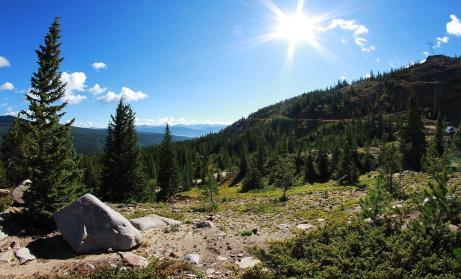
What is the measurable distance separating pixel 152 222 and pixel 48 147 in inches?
343

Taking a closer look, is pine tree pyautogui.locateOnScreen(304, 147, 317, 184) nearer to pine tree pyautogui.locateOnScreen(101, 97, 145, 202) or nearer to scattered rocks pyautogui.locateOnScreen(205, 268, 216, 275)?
pine tree pyautogui.locateOnScreen(101, 97, 145, 202)

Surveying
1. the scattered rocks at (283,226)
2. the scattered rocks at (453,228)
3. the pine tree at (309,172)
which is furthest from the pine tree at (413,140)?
the scattered rocks at (453,228)

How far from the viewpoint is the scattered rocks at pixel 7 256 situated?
1596cm

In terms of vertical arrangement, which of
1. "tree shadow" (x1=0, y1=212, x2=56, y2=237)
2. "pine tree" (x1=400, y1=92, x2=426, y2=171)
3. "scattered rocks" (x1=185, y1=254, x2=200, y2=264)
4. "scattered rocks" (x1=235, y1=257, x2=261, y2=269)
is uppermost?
"pine tree" (x1=400, y1=92, x2=426, y2=171)

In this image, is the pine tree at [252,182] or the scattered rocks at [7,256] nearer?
the scattered rocks at [7,256]

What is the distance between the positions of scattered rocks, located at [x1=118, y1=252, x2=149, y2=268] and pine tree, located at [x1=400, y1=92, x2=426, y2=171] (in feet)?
209

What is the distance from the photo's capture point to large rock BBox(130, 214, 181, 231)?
867 inches

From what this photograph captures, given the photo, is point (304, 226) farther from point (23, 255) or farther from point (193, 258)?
point (23, 255)

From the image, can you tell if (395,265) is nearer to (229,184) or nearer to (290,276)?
(290,276)

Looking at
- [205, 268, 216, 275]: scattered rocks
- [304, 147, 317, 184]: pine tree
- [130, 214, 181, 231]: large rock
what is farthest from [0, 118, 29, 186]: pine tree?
[304, 147, 317, 184]: pine tree

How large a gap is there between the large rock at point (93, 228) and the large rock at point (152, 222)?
11.3ft

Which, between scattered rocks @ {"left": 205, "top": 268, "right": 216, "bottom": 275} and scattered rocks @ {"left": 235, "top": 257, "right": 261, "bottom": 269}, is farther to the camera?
scattered rocks @ {"left": 235, "top": 257, "right": 261, "bottom": 269}

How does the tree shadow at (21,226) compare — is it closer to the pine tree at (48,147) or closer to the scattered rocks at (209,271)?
the pine tree at (48,147)

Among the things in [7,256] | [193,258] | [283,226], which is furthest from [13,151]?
[193,258]
